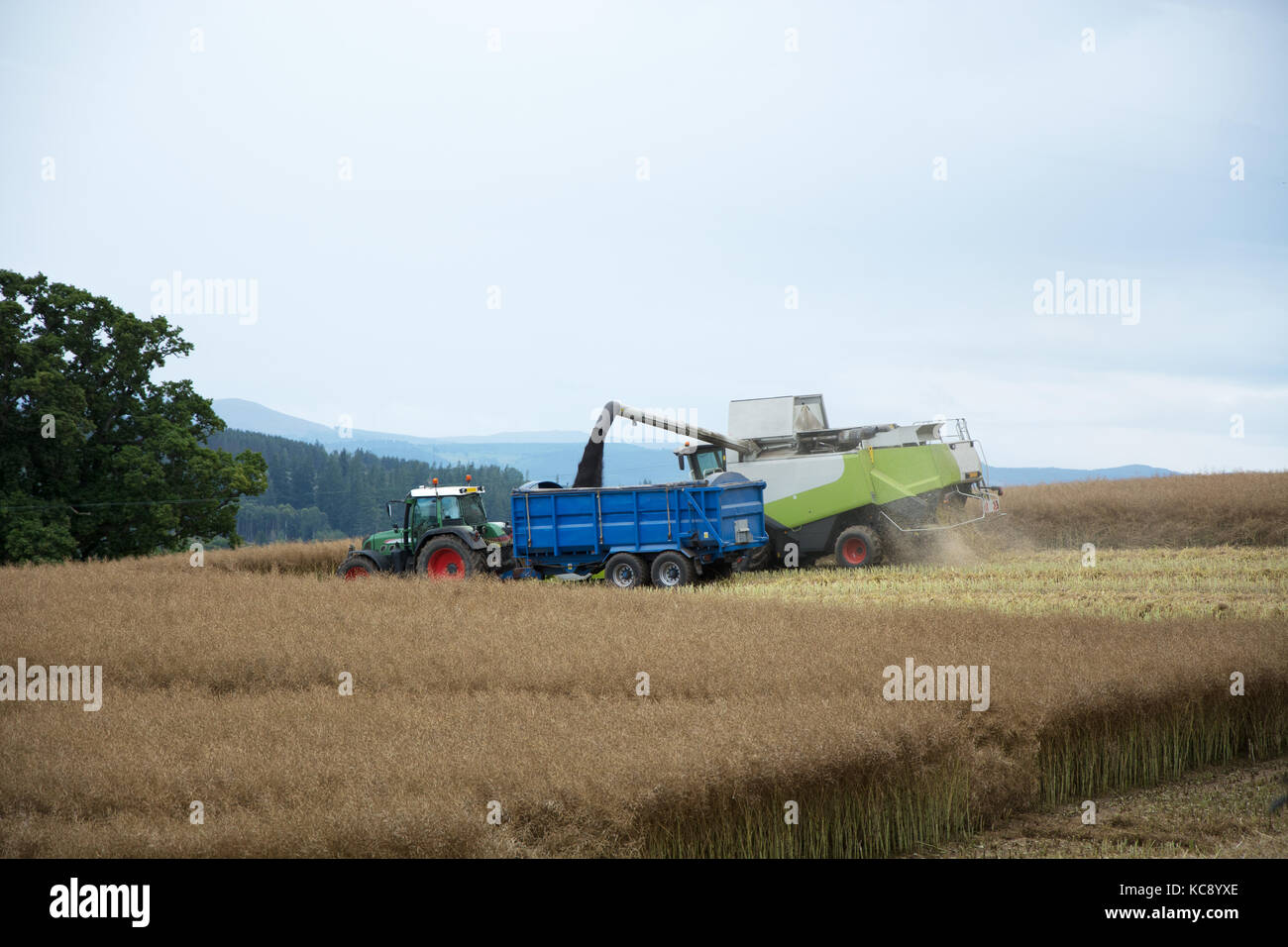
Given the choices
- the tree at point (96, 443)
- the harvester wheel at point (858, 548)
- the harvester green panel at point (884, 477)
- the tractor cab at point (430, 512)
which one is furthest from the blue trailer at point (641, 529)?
the tree at point (96, 443)

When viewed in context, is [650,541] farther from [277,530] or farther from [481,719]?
[277,530]

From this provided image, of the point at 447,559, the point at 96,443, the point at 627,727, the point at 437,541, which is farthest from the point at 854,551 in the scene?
the point at 96,443

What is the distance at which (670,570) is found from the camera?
1742cm

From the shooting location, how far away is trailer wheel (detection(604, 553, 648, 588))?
57.5ft

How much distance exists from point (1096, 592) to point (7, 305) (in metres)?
28.5

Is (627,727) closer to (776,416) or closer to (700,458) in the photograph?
(700,458)

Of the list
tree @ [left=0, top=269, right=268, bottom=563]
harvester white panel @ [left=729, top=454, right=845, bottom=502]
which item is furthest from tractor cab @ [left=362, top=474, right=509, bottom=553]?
tree @ [left=0, top=269, right=268, bottom=563]

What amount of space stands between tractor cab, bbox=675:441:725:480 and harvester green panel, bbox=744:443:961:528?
1.95 m

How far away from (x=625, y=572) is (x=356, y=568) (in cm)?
485

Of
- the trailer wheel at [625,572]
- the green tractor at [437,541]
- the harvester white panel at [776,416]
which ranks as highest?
the harvester white panel at [776,416]

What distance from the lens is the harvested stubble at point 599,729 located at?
544 centimetres

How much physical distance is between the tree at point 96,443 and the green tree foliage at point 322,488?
34732 millimetres

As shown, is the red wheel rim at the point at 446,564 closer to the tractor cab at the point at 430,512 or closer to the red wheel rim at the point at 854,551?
the tractor cab at the point at 430,512

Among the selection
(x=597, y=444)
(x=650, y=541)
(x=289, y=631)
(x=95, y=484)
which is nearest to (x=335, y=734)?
(x=289, y=631)
